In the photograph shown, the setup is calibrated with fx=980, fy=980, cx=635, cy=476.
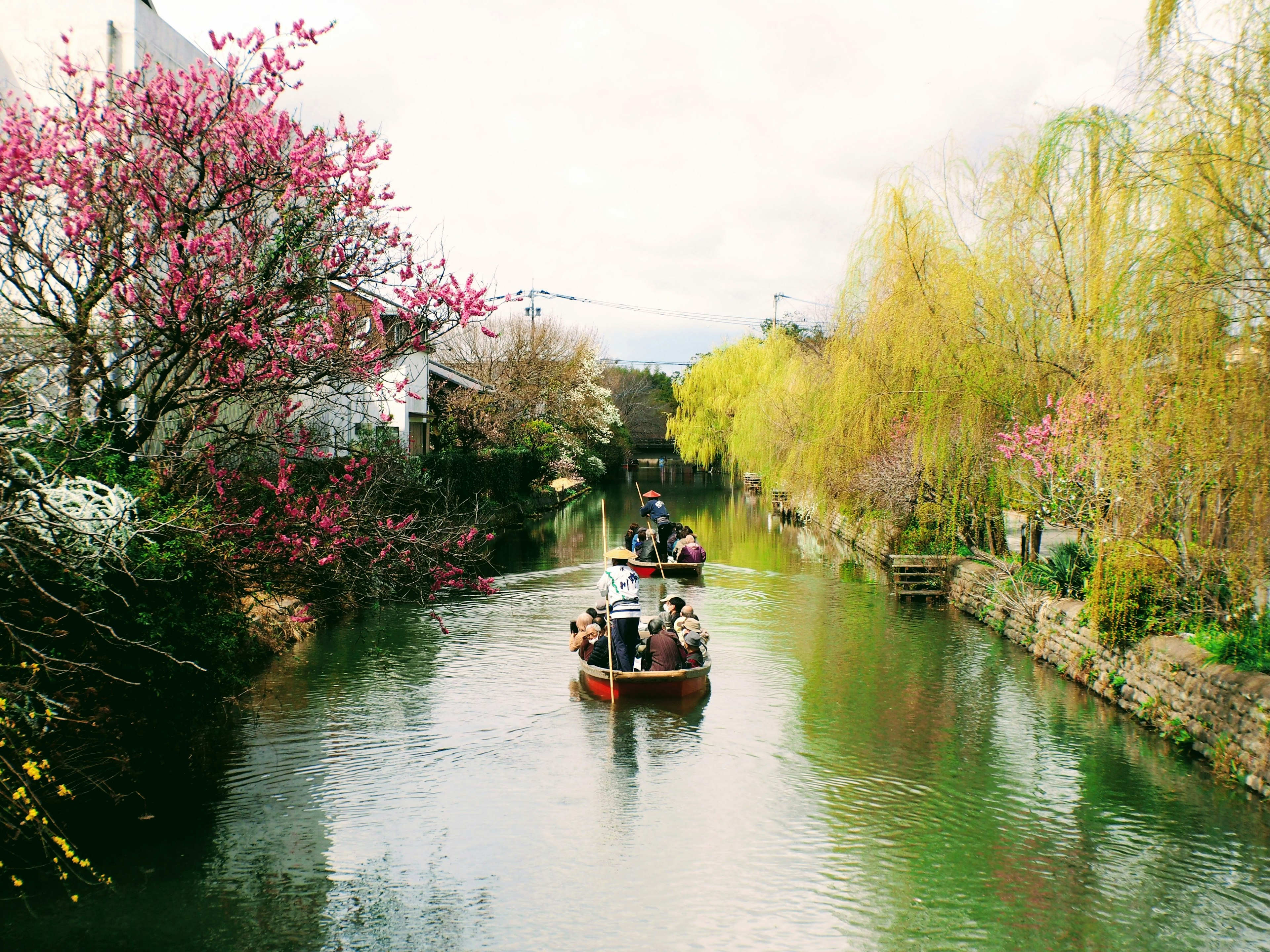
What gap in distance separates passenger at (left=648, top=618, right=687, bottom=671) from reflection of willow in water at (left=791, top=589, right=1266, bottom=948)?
67.2 inches

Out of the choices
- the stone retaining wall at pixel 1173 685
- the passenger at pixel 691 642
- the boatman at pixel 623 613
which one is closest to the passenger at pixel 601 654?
the boatman at pixel 623 613

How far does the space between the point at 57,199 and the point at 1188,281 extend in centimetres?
1237

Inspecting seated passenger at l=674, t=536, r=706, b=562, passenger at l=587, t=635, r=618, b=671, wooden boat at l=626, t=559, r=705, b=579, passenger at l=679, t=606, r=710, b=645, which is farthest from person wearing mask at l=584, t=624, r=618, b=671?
seated passenger at l=674, t=536, r=706, b=562

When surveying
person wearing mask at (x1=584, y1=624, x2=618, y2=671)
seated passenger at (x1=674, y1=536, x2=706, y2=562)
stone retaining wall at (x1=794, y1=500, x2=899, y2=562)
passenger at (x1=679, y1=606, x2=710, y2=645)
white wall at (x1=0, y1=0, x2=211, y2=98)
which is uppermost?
white wall at (x1=0, y1=0, x2=211, y2=98)

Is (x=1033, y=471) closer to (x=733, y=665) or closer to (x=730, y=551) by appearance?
(x=733, y=665)

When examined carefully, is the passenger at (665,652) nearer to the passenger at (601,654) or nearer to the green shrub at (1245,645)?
the passenger at (601,654)

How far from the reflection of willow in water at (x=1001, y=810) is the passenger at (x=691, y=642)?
59.5 inches

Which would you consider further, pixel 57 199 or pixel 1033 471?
pixel 1033 471

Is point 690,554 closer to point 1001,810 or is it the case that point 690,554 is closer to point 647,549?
point 647,549

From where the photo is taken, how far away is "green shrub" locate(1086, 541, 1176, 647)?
1091 cm

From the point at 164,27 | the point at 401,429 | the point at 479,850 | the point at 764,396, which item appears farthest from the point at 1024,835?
the point at 764,396

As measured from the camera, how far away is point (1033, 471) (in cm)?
1531

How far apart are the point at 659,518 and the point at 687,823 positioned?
16.9 meters

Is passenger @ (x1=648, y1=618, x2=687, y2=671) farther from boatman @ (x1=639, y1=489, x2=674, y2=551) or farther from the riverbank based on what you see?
boatman @ (x1=639, y1=489, x2=674, y2=551)
